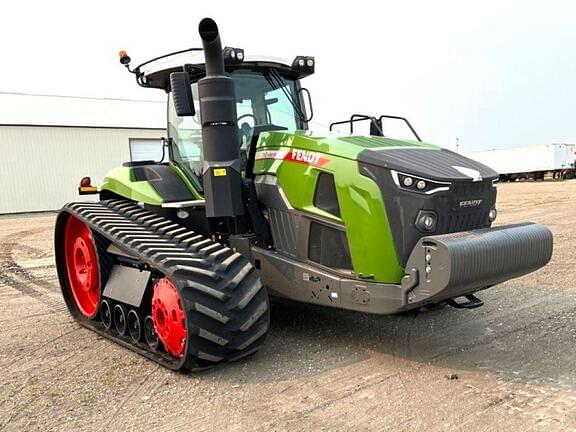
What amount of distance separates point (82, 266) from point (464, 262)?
13.3 feet

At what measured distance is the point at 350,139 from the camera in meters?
4.49

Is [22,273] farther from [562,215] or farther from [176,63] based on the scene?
[562,215]

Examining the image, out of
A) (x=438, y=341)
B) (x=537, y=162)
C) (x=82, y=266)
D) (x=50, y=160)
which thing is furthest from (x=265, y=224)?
(x=537, y=162)

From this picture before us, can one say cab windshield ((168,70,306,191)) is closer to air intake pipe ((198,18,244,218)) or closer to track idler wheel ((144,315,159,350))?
air intake pipe ((198,18,244,218))

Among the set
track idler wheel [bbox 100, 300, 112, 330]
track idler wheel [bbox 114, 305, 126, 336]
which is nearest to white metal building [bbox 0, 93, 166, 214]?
track idler wheel [bbox 100, 300, 112, 330]

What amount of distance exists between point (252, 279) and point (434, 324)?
6.60 feet

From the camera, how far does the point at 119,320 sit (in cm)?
521

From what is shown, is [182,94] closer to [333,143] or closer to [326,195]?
[333,143]

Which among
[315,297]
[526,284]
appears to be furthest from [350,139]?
[526,284]

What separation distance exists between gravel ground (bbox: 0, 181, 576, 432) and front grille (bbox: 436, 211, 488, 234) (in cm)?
101

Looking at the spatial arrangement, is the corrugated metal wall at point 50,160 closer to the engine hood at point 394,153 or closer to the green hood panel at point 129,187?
the green hood panel at point 129,187

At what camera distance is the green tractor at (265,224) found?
12.9ft

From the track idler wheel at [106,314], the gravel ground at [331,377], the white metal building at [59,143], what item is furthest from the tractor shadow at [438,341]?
the white metal building at [59,143]

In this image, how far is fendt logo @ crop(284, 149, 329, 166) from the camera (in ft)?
14.1
